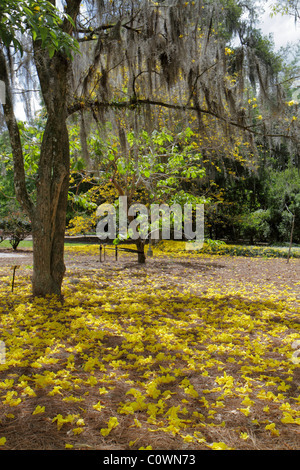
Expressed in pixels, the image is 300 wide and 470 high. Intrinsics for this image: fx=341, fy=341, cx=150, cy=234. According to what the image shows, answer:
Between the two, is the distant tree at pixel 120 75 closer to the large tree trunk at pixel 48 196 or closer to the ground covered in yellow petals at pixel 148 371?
the large tree trunk at pixel 48 196

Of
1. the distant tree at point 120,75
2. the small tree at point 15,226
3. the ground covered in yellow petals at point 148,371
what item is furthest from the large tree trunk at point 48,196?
the small tree at point 15,226

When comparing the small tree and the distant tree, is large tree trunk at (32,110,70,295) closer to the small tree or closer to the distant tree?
the distant tree

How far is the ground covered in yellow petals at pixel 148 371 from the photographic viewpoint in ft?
5.30

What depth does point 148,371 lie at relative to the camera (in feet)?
7.66

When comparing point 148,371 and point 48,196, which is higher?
point 48,196

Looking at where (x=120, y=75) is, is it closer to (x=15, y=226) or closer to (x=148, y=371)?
(x=148, y=371)

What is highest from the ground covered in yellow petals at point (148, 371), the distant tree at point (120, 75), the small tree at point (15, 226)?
the distant tree at point (120, 75)

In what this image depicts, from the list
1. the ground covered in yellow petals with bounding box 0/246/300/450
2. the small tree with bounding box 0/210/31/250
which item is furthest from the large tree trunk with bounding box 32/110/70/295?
the small tree with bounding box 0/210/31/250

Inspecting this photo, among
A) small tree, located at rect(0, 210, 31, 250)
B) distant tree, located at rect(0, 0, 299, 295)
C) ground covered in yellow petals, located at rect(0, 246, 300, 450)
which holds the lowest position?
ground covered in yellow petals, located at rect(0, 246, 300, 450)

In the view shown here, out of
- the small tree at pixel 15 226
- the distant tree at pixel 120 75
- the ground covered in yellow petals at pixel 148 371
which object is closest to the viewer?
the ground covered in yellow petals at pixel 148 371

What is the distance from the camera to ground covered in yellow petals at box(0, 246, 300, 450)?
162cm

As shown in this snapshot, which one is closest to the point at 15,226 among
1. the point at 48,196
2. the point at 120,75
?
the point at 48,196
